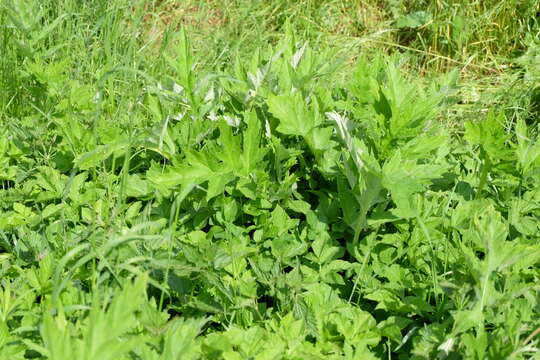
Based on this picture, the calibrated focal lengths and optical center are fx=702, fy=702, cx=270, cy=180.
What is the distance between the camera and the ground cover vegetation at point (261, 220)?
5.74ft

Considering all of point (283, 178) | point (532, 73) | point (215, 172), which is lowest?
point (532, 73)

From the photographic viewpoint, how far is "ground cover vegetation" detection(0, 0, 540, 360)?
5.74 ft

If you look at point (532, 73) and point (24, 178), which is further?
point (532, 73)

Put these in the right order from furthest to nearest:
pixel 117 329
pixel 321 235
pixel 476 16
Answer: pixel 476 16
pixel 321 235
pixel 117 329

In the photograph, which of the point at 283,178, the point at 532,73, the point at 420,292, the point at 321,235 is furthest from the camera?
the point at 532,73

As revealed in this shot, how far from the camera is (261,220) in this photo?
223cm

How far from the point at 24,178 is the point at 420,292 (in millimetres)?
1445

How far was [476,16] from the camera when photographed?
4.08 metres

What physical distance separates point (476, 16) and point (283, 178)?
7.38 feet

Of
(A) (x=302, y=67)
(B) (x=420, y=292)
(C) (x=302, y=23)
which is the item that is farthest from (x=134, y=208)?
(C) (x=302, y=23)

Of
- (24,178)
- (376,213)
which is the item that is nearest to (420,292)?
(376,213)

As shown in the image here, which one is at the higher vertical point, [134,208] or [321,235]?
[134,208]

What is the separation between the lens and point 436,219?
220cm

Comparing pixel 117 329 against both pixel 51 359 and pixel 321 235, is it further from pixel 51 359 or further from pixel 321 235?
pixel 321 235
